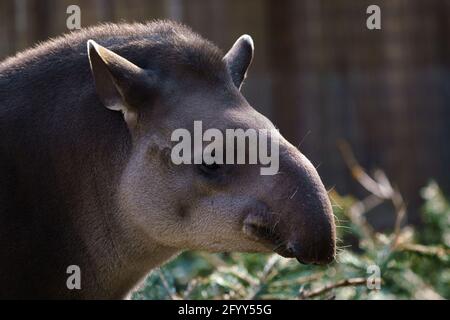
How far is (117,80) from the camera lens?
15.3 ft

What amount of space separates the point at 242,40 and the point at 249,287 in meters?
1.79

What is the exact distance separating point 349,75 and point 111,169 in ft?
28.6

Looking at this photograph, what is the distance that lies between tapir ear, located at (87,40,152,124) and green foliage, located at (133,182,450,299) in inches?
53.3

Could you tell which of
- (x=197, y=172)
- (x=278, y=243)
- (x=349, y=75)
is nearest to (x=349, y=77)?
(x=349, y=75)

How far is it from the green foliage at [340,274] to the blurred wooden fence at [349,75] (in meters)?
4.79

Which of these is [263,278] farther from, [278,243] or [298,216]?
[298,216]

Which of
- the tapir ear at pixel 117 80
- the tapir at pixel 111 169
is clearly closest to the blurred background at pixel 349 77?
the tapir at pixel 111 169

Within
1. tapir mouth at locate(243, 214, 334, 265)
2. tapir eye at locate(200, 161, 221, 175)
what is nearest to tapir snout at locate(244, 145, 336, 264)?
tapir mouth at locate(243, 214, 334, 265)

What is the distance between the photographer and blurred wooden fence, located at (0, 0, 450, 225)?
42.0 feet

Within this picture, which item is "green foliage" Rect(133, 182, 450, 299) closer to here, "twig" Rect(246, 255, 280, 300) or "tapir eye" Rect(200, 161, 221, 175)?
"twig" Rect(246, 255, 280, 300)

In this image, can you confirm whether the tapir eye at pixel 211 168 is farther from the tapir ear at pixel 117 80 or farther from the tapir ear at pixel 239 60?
the tapir ear at pixel 239 60

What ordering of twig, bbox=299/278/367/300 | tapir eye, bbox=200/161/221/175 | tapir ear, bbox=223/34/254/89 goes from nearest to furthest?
tapir eye, bbox=200/161/221/175 < tapir ear, bbox=223/34/254/89 < twig, bbox=299/278/367/300

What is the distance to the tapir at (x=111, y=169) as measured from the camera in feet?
15.2

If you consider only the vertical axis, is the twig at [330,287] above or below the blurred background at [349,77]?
below
